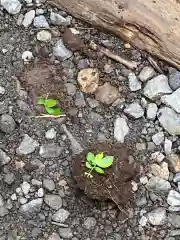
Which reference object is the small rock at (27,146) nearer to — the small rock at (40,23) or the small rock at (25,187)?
the small rock at (25,187)

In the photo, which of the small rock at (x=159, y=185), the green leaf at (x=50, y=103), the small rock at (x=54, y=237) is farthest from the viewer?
the green leaf at (x=50, y=103)

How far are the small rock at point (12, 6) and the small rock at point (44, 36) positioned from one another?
15 cm

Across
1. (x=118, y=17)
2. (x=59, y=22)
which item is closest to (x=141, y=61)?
(x=118, y=17)

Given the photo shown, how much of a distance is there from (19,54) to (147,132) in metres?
0.62

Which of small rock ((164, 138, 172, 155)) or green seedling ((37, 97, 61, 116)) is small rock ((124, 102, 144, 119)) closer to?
small rock ((164, 138, 172, 155))

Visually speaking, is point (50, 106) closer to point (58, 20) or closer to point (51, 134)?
point (51, 134)

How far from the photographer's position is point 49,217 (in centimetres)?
239

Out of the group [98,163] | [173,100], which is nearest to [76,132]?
[98,163]

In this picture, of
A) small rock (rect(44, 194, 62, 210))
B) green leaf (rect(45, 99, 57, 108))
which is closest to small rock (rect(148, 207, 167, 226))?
small rock (rect(44, 194, 62, 210))

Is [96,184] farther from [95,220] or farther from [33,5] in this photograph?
[33,5]

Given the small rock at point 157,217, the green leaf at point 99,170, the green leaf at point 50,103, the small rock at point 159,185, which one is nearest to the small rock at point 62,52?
the green leaf at point 50,103

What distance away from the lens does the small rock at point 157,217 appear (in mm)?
2400

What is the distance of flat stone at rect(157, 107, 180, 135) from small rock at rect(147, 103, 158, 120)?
18 mm

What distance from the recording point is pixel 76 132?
100 inches
